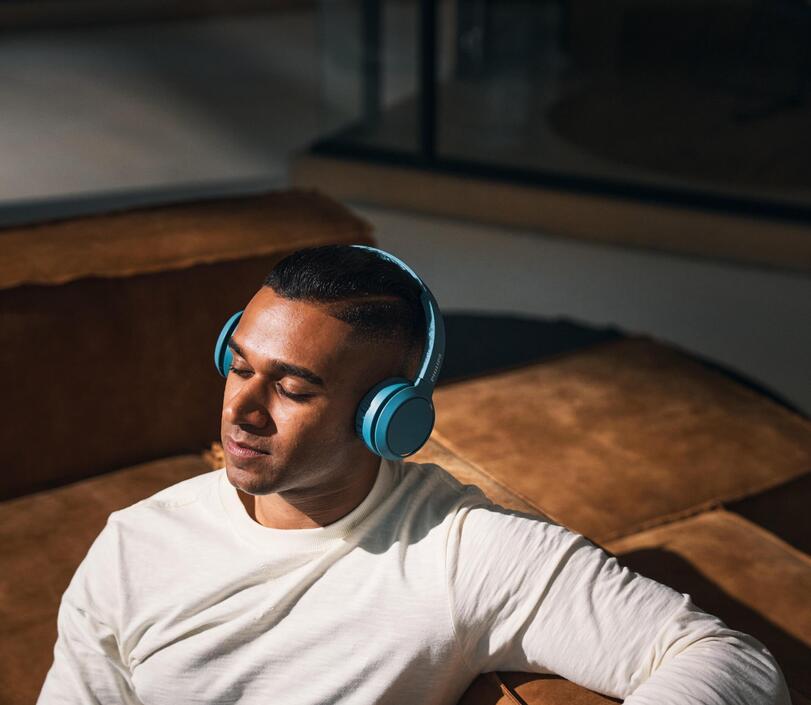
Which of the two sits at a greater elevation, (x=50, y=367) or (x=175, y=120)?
(x=50, y=367)

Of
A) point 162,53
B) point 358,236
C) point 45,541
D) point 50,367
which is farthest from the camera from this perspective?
point 162,53

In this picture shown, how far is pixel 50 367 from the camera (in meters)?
2.15

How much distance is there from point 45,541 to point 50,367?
364mm

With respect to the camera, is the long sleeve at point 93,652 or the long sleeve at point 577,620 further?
the long sleeve at point 93,652

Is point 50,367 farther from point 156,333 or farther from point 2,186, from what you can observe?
point 2,186

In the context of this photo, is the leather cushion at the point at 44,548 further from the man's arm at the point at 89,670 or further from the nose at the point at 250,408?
the nose at the point at 250,408

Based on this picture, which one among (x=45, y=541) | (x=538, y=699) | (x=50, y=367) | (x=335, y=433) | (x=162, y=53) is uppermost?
(x=335, y=433)

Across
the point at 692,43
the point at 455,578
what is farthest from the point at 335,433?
the point at 692,43

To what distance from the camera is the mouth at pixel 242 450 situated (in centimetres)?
120

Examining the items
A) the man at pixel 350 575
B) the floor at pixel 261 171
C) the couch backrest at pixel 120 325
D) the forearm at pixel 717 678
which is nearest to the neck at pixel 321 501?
the man at pixel 350 575

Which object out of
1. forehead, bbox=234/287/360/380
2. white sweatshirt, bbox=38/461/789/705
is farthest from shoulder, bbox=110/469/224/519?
forehead, bbox=234/287/360/380

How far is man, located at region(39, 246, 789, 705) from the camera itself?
1.15m

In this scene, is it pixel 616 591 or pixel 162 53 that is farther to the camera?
pixel 162 53

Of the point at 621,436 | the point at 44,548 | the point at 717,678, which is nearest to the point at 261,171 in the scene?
the point at 621,436
